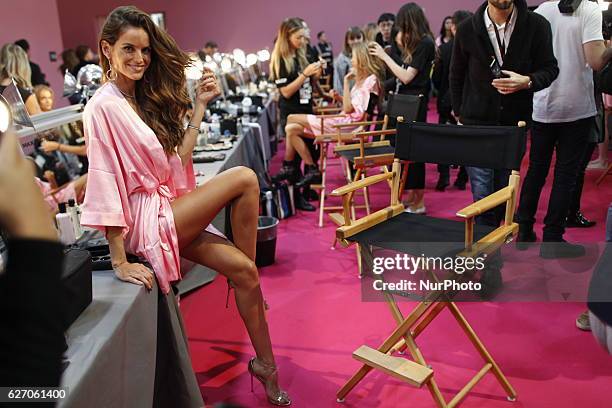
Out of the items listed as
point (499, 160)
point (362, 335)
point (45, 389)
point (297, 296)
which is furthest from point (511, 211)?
point (45, 389)

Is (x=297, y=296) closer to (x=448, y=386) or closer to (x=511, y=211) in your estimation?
(x=448, y=386)

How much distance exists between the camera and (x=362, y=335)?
284 cm

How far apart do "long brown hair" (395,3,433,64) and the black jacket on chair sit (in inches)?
47.0

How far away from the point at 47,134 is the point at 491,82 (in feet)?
7.52

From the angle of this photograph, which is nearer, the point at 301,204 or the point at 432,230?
the point at 432,230

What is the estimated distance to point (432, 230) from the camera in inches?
96.3

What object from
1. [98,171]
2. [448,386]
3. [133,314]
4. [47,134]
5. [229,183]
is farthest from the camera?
[47,134]

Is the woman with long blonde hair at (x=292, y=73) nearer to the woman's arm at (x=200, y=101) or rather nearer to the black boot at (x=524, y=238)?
the black boot at (x=524, y=238)

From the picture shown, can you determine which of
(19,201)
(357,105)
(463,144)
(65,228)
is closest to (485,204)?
(463,144)

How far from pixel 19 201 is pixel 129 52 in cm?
146

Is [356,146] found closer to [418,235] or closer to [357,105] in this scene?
[357,105]

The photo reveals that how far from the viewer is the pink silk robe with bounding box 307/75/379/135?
16.2 feet

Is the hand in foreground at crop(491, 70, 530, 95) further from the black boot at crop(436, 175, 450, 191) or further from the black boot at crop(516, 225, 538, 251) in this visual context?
the black boot at crop(436, 175, 450, 191)

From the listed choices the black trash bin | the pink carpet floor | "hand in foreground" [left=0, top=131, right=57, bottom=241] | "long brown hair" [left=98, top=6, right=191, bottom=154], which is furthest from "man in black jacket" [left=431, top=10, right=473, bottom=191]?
"hand in foreground" [left=0, top=131, right=57, bottom=241]
